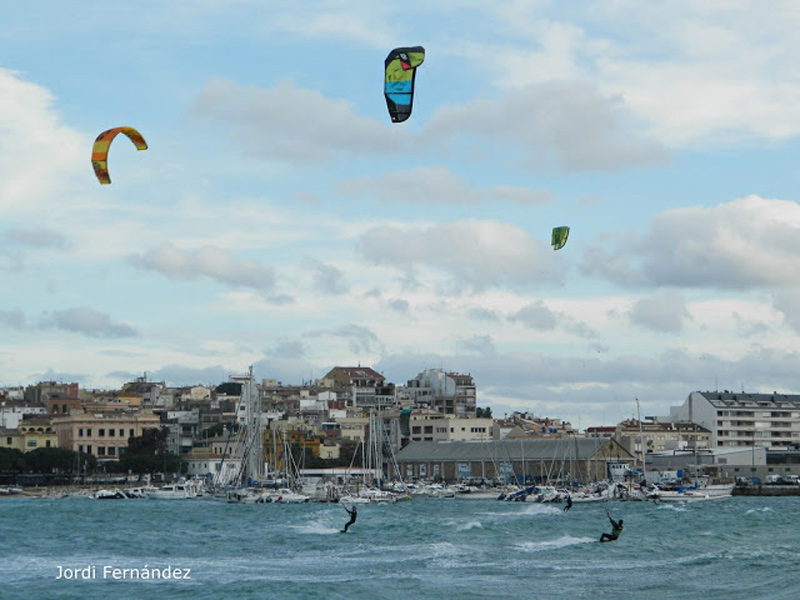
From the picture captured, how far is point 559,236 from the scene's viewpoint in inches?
2208

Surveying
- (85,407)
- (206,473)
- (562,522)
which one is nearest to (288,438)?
(206,473)

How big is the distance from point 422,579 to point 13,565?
12.8 metres

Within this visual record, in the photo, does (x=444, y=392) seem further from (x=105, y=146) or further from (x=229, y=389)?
(x=105, y=146)

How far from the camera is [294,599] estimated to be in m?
31.1

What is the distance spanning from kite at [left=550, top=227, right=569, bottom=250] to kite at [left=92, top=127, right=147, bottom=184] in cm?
1926

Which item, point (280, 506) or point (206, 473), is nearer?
point (280, 506)

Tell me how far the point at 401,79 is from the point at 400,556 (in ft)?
53.7

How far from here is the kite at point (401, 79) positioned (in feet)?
106

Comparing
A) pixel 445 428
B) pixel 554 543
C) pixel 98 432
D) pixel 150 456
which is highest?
pixel 445 428

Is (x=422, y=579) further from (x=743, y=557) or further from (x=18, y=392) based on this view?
(x=18, y=392)

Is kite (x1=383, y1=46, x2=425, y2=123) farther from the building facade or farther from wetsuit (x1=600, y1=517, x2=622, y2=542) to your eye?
the building facade

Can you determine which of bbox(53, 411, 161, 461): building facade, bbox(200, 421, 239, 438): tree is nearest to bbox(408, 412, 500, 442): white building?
bbox(200, 421, 239, 438): tree

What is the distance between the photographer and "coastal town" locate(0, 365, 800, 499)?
108m

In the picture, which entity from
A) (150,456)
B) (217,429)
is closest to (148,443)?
(150,456)
